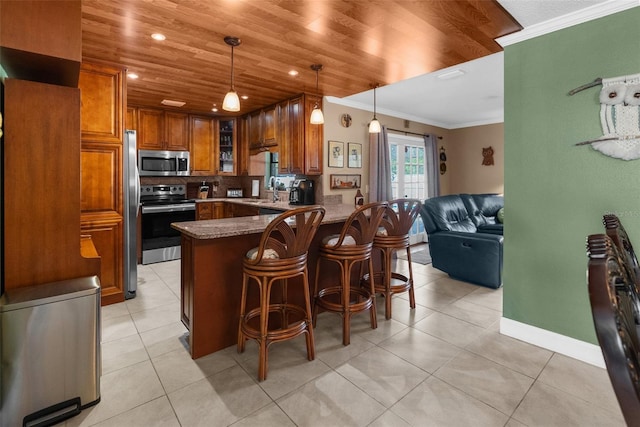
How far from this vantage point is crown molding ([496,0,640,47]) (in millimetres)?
1959

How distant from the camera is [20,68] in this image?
5.82 feet

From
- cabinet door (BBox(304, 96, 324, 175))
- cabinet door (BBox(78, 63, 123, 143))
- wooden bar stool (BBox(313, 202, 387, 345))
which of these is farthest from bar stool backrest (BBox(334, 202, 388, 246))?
cabinet door (BBox(78, 63, 123, 143))

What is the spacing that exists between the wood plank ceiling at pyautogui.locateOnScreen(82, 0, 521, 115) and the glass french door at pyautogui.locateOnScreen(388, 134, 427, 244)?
2.21m

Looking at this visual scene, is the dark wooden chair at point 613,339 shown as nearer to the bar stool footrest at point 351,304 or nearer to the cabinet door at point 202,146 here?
the bar stool footrest at point 351,304

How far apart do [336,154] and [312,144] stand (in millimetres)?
444

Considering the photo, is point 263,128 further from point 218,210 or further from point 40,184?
point 40,184

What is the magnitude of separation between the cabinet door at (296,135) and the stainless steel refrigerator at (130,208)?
76.0 inches

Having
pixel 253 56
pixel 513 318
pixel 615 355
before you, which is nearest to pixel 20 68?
pixel 253 56

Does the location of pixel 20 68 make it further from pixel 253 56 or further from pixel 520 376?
pixel 520 376

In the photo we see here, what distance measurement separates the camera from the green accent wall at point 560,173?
2.01 m

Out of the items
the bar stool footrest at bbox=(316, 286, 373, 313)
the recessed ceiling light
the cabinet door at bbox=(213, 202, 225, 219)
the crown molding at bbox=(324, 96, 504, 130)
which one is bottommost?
the bar stool footrest at bbox=(316, 286, 373, 313)

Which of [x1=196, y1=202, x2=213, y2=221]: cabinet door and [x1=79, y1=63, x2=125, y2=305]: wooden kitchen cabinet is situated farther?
[x1=196, y1=202, x2=213, y2=221]: cabinet door

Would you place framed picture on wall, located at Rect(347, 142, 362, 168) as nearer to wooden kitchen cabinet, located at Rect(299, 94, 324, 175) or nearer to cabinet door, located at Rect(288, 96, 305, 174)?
wooden kitchen cabinet, located at Rect(299, 94, 324, 175)

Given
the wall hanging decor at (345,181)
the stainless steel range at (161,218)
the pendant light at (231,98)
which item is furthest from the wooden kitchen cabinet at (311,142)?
the stainless steel range at (161,218)
